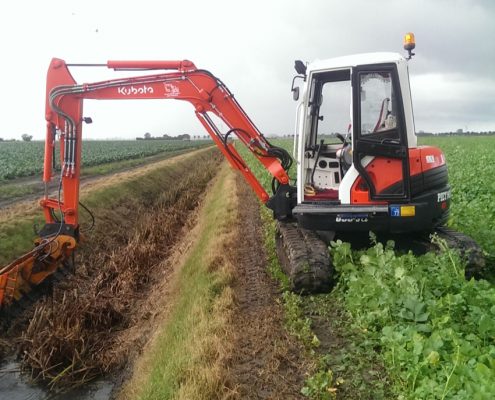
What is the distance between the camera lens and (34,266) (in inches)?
263

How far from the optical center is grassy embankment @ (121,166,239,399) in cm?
427

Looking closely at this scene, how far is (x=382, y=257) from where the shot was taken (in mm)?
5281

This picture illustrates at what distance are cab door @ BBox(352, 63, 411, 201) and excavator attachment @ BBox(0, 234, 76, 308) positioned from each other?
174 inches

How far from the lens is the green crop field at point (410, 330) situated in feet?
10.9

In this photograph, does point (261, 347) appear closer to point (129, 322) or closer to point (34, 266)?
point (129, 322)

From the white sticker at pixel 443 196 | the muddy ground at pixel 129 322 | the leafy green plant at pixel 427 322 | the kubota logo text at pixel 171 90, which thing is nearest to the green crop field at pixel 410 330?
the leafy green plant at pixel 427 322

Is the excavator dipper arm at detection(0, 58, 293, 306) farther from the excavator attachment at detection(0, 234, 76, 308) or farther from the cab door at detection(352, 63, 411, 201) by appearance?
the cab door at detection(352, 63, 411, 201)

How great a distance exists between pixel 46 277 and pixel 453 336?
18.1 ft

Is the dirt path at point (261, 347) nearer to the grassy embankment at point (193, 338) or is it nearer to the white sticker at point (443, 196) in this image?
the grassy embankment at point (193, 338)

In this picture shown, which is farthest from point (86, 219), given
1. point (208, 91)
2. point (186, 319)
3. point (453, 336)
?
point (453, 336)

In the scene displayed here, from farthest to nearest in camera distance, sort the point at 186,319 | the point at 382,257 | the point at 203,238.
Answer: the point at 203,238 < the point at 186,319 < the point at 382,257

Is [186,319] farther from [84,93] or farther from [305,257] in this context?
[84,93]

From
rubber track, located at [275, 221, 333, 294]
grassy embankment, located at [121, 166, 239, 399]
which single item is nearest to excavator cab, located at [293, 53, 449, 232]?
rubber track, located at [275, 221, 333, 294]

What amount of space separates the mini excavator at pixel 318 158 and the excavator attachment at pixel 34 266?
0.05 ft
